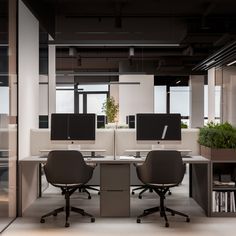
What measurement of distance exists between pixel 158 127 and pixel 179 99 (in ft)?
35.5

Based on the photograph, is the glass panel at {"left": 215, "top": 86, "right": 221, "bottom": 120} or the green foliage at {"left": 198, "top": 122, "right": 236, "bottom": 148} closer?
the green foliage at {"left": 198, "top": 122, "right": 236, "bottom": 148}

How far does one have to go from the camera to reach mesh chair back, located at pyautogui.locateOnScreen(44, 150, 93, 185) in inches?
187

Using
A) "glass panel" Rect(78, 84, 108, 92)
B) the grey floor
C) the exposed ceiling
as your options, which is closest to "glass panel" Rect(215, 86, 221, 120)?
the exposed ceiling

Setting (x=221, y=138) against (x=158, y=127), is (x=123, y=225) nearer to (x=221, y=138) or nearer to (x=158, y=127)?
(x=158, y=127)

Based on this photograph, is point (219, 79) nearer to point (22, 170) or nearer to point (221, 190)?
point (221, 190)

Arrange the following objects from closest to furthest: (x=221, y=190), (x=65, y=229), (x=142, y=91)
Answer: (x=65, y=229) → (x=221, y=190) → (x=142, y=91)

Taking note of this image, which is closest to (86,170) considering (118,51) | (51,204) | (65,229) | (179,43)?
(65,229)

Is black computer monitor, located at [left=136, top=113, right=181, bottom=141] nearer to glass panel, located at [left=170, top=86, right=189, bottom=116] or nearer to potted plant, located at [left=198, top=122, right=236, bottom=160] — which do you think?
potted plant, located at [left=198, top=122, right=236, bottom=160]

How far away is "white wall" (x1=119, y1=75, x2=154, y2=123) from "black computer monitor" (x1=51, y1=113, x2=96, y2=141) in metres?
8.16

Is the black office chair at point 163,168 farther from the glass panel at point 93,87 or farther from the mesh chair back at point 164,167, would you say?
the glass panel at point 93,87

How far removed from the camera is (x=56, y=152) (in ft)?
15.7

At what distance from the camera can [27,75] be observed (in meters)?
5.87

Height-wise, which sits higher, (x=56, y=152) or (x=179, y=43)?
(x=179, y=43)

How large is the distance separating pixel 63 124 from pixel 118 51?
23.7 ft
